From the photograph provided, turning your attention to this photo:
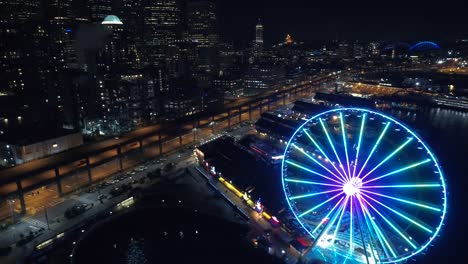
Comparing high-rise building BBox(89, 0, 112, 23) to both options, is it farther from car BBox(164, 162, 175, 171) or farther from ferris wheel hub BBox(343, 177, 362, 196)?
ferris wheel hub BBox(343, 177, 362, 196)

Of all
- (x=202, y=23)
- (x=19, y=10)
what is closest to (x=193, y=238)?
(x=19, y=10)

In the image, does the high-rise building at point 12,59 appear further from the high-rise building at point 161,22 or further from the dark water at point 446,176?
the high-rise building at point 161,22

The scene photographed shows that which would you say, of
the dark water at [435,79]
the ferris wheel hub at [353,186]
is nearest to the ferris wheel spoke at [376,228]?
the ferris wheel hub at [353,186]

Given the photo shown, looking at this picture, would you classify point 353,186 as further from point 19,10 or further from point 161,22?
point 161,22

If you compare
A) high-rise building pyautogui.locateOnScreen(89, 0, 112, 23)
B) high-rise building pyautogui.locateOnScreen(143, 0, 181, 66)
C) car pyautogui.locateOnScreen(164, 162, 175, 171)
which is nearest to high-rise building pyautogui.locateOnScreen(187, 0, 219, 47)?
high-rise building pyautogui.locateOnScreen(143, 0, 181, 66)

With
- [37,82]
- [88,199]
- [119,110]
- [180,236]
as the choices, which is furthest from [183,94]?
[180,236]

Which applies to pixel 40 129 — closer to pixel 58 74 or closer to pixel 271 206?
pixel 58 74
